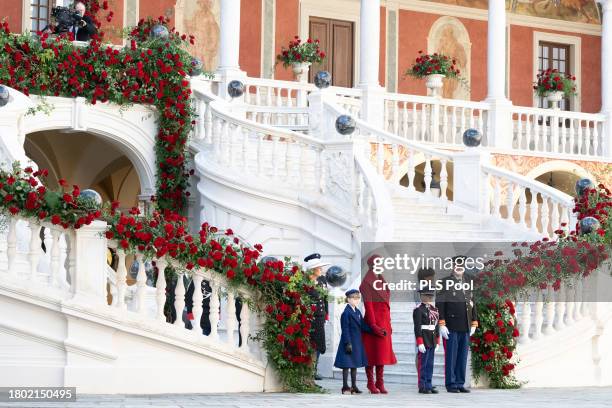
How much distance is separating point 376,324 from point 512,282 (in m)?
1.72

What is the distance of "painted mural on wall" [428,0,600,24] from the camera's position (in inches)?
1096

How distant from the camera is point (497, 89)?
2284 cm

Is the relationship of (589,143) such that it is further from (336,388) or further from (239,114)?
(336,388)

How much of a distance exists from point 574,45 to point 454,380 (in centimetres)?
1773

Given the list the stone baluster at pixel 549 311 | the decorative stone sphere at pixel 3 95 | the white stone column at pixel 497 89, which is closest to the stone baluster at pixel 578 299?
the stone baluster at pixel 549 311

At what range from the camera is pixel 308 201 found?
17203 millimetres

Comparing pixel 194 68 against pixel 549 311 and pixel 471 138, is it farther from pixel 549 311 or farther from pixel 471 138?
pixel 549 311

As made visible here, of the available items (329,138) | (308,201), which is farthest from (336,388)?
(329,138)

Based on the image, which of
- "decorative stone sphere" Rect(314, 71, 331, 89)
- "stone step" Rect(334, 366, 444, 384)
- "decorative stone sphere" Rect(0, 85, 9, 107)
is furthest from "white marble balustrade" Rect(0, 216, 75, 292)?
"decorative stone sphere" Rect(314, 71, 331, 89)

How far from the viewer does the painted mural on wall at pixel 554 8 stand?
27828mm

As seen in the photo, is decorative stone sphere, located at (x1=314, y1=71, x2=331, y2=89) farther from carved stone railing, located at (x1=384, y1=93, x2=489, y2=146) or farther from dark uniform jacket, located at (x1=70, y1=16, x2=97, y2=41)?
dark uniform jacket, located at (x1=70, y1=16, x2=97, y2=41)

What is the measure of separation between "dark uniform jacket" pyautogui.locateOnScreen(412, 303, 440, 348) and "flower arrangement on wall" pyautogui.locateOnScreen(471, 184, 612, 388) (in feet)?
2.10

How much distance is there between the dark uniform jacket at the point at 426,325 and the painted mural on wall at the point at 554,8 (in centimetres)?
1545

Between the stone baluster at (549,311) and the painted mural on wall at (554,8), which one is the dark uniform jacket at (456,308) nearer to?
the stone baluster at (549,311)
